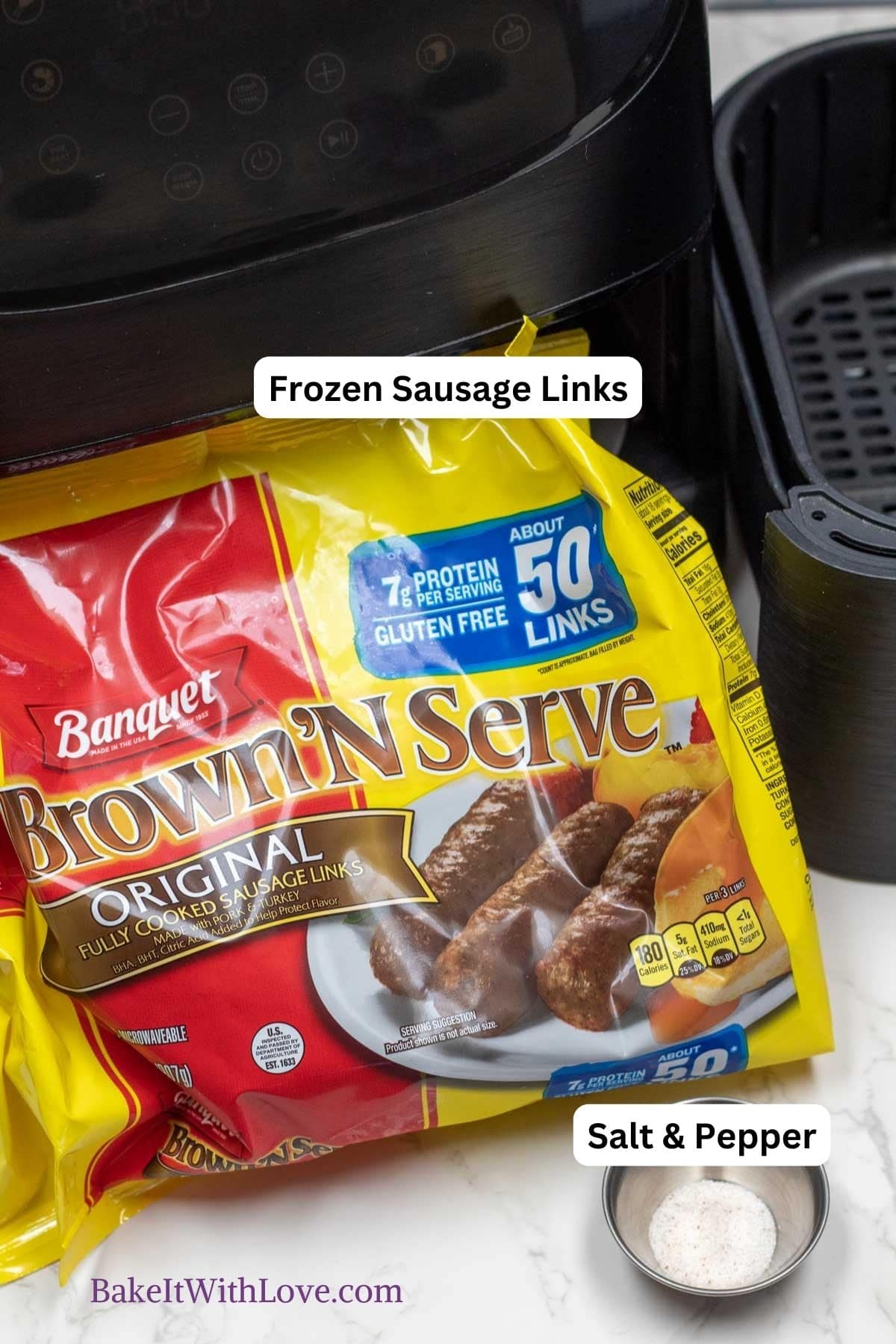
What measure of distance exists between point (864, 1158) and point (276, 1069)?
0.24 meters

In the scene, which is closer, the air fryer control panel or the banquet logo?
the air fryer control panel

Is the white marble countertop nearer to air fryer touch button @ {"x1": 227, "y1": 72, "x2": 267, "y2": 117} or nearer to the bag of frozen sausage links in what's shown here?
the bag of frozen sausage links

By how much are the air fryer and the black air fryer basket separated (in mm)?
112

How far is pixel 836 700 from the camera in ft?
1.98

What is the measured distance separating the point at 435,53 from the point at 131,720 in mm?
260

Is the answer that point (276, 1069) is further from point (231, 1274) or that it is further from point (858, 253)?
point (858, 253)

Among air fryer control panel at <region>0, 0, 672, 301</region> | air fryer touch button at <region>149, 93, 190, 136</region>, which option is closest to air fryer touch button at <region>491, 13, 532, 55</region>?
air fryer control panel at <region>0, 0, 672, 301</region>

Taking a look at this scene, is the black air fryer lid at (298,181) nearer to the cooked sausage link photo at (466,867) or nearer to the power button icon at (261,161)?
the power button icon at (261,161)

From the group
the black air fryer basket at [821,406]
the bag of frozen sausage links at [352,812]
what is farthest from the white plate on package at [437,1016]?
the black air fryer basket at [821,406]

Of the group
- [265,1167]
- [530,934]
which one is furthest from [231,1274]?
[530,934]

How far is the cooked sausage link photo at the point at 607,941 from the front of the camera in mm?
583

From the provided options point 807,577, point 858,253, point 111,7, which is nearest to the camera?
point 111,7

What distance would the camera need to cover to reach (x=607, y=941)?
0.59 m

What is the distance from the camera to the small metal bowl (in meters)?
0.55
